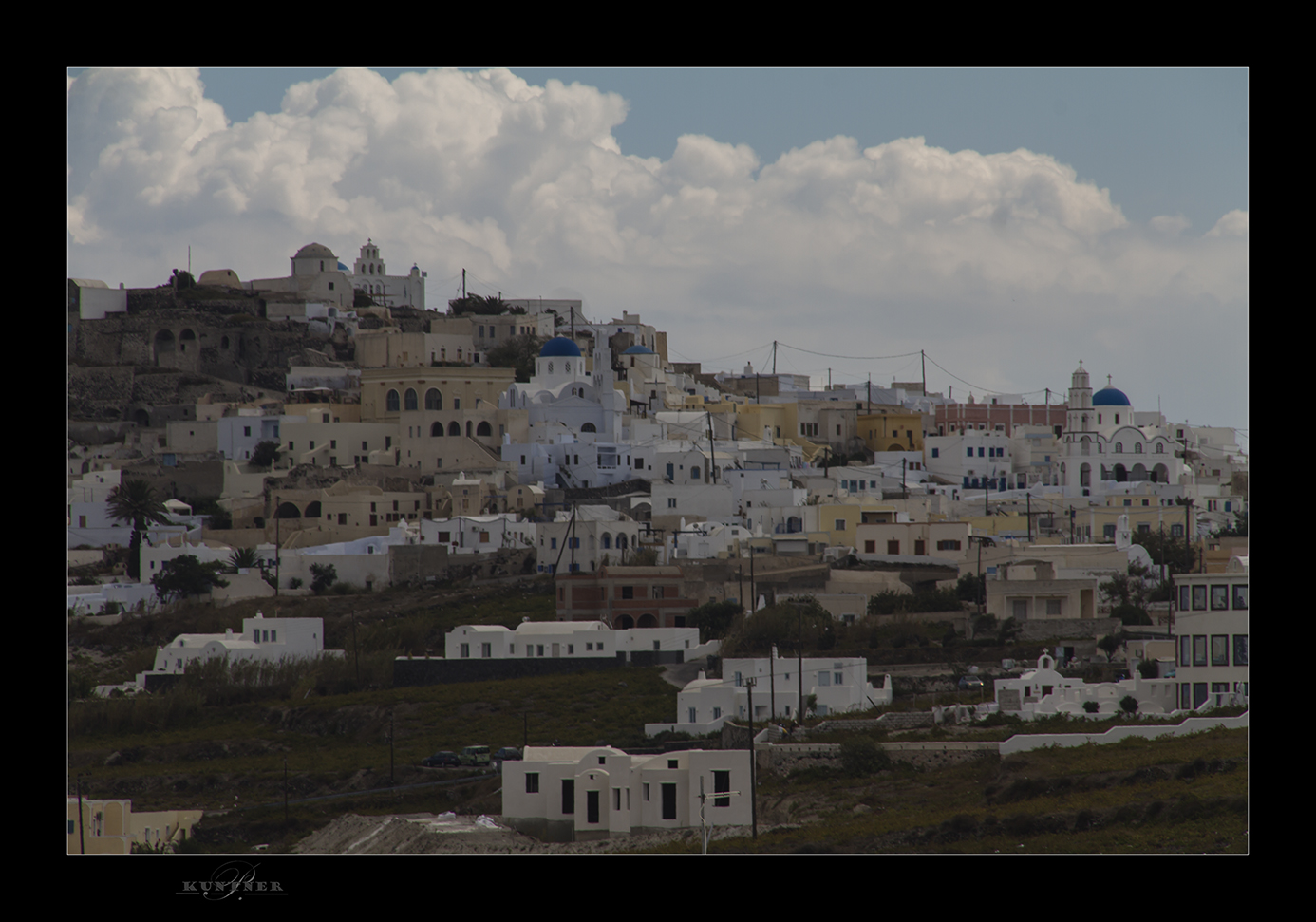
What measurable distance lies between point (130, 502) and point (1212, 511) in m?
28.7

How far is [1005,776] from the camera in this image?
26750 mm

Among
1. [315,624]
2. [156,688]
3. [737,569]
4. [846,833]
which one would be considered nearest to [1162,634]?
[737,569]

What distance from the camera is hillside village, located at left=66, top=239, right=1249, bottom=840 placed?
33156mm

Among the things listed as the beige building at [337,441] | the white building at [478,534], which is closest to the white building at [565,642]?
the white building at [478,534]

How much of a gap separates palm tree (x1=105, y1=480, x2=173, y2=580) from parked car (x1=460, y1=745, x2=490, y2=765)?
17.1 metres

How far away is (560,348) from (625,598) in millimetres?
18597

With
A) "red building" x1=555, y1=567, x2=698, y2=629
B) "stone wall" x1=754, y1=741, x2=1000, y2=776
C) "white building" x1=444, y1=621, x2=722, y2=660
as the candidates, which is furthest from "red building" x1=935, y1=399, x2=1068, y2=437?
"stone wall" x1=754, y1=741, x2=1000, y2=776

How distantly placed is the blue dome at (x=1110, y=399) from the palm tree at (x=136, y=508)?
26.7 m

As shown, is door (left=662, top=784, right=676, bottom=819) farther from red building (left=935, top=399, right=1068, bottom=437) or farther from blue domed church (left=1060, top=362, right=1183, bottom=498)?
red building (left=935, top=399, right=1068, bottom=437)

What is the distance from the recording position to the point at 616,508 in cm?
4759

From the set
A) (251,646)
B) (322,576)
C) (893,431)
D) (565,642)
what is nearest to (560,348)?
(893,431)

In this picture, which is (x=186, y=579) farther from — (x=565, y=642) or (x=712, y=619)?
(x=712, y=619)
